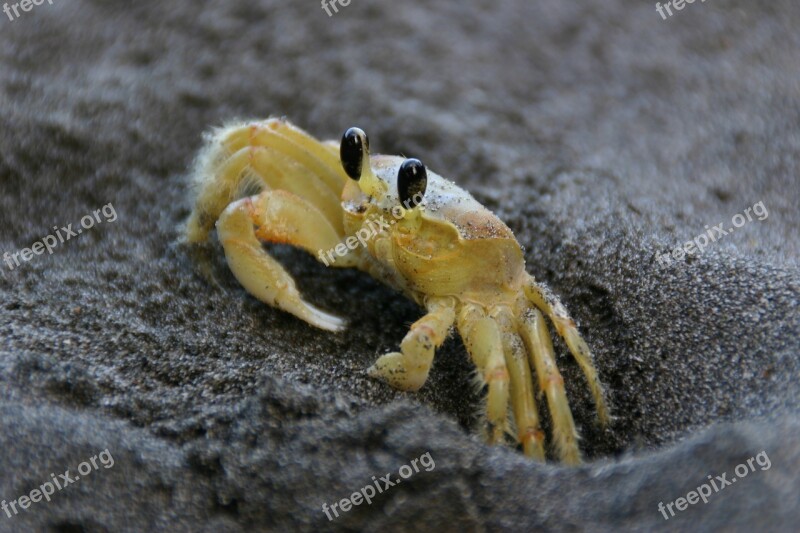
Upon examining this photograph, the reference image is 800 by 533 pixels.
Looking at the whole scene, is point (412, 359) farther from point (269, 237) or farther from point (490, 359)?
point (269, 237)

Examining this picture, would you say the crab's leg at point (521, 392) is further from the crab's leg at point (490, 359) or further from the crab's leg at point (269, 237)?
the crab's leg at point (269, 237)

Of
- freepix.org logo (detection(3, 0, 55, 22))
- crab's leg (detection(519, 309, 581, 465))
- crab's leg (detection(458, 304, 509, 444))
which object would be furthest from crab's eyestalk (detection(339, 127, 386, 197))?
freepix.org logo (detection(3, 0, 55, 22))

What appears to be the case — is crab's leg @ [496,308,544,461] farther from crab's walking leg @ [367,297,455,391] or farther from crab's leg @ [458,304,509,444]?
crab's walking leg @ [367,297,455,391]

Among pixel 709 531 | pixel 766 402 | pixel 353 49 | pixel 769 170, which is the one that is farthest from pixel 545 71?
pixel 709 531

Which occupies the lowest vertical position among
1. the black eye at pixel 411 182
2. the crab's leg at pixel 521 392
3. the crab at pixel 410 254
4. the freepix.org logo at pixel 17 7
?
the crab's leg at pixel 521 392

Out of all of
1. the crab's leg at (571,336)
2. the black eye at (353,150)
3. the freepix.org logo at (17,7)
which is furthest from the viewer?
the freepix.org logo at (17,7)

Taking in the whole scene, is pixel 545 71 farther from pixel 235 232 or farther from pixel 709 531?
pixel 709 531

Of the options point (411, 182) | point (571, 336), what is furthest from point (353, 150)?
point (571, 336)

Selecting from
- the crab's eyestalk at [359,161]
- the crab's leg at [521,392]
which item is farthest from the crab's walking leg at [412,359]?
the crab's eyestalk at [359,161]
